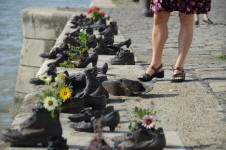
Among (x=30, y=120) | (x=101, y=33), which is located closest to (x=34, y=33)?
(x=101, y=33)

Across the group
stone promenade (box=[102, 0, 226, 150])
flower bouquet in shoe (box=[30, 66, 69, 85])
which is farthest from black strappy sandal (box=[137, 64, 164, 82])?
flower bouquet in shoe (box=[30, 66, 69, 85])

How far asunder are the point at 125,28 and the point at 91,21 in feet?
3.28

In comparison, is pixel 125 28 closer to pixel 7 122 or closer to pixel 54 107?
pixel 7 122

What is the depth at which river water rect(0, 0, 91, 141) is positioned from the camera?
492 inches

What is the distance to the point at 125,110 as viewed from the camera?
425cm

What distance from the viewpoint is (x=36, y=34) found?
12.3 metres

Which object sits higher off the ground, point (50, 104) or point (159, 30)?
point (159, 30)

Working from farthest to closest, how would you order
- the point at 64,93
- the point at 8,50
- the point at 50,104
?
the point at 8,50
the point at 64,93
the point at 50,104

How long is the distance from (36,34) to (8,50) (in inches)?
214

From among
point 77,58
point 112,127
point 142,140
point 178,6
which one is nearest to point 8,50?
point 77,58

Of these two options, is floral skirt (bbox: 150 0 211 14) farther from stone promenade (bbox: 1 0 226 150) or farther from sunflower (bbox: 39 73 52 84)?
sunflower (bbox: 39 73 52 84)

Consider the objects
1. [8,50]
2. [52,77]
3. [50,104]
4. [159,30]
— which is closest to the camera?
[50,104]

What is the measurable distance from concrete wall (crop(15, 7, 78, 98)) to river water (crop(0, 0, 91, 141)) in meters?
0.73

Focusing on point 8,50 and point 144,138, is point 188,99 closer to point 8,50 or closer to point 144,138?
point 144,138
